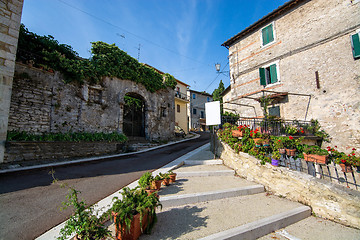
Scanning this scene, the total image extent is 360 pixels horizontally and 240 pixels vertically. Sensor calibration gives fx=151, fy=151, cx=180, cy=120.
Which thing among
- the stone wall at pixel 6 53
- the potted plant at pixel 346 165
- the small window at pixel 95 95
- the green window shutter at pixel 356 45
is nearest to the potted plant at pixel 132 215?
the stone wall at pixel 6 53

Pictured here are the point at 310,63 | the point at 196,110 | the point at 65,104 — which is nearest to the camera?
the point at 65,104

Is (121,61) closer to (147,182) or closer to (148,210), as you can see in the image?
(147,182)

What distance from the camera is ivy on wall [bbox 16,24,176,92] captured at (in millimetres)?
7637

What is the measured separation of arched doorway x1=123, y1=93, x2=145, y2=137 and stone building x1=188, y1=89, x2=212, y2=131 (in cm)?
1756

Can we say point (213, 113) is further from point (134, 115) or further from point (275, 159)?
point (134, 115)

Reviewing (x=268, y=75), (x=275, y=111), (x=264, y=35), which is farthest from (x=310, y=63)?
(x=264, y=35)

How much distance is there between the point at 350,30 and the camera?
8.33 m

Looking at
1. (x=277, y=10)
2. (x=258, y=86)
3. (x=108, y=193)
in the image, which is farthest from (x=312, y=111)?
(x=108, y=193)

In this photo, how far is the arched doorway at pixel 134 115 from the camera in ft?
43.8

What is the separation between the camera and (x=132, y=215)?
2.07 metres

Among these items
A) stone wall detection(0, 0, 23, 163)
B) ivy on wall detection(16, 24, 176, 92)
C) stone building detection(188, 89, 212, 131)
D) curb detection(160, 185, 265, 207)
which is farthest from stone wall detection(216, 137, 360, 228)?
stone building detection(188, 89, 212, 131)

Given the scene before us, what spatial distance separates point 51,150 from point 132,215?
7461 millimetres

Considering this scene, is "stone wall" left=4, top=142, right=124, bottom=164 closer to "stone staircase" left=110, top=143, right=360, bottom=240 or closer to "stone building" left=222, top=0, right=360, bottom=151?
"stone staircase" left=110, top=143, right=360, bottom=240

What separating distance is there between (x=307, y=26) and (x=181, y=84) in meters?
19.4
